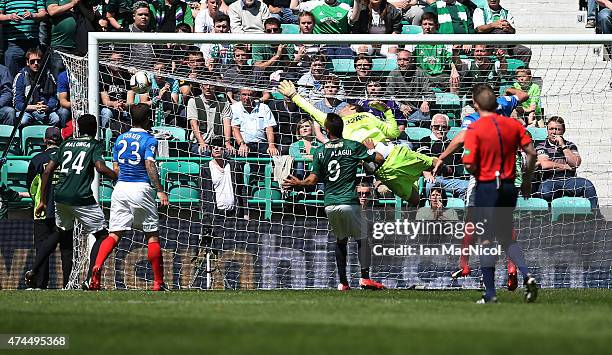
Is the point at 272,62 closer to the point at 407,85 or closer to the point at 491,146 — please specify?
the point at 407,85

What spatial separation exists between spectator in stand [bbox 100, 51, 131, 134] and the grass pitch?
481 centimetres

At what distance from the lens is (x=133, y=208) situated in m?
13.4

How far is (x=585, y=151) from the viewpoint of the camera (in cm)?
1686

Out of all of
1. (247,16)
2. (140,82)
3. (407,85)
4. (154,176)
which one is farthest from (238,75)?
(154,176)

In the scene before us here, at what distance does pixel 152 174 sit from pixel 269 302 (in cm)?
312

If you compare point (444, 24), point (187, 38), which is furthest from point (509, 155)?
point (444, 24)

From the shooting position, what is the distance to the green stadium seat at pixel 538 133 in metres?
16.3

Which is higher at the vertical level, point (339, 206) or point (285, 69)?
point (285, 69)

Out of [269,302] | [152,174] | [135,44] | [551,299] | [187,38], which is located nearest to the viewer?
[269,302]

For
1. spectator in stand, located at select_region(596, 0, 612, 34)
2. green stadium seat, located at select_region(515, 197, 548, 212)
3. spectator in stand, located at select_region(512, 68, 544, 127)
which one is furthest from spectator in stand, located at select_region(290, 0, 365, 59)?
green stadium seat, located at select_region(515, 197, 548, 212)

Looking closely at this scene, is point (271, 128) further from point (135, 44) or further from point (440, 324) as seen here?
point (440, 324)

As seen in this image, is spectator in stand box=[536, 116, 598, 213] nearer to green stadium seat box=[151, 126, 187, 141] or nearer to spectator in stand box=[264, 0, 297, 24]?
green stadium seat box=[151, 126, 187, 141]

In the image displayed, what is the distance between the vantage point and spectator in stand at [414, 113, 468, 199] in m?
16.3

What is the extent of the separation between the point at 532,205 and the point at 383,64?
309cm
